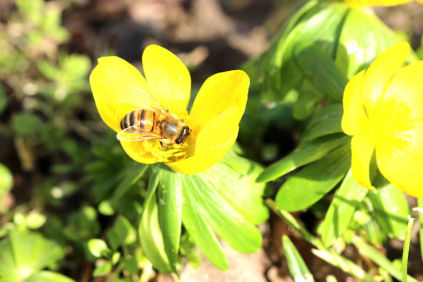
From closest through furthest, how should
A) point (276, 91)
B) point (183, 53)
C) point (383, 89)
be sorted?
point (383, 89)
point (276, 91)
point (183, 53)

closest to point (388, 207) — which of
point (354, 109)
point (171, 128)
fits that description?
point (354, 109)

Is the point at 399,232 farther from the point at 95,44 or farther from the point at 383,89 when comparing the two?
the point at 95,44

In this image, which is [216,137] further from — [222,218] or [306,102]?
[306,102]

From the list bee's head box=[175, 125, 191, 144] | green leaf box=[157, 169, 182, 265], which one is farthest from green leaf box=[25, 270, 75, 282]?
bee's head box=[175, 125, 191, 144]

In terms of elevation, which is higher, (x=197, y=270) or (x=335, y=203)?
(x=335, y=203)

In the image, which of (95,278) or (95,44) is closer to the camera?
(95,278)

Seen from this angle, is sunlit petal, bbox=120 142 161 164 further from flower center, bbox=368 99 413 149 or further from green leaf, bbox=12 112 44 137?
green leaf, bbox=12 112 44 137

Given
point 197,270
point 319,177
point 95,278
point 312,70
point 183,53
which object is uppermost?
point 312,70

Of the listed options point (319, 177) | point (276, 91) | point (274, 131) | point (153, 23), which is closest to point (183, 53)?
point (153, 23)
